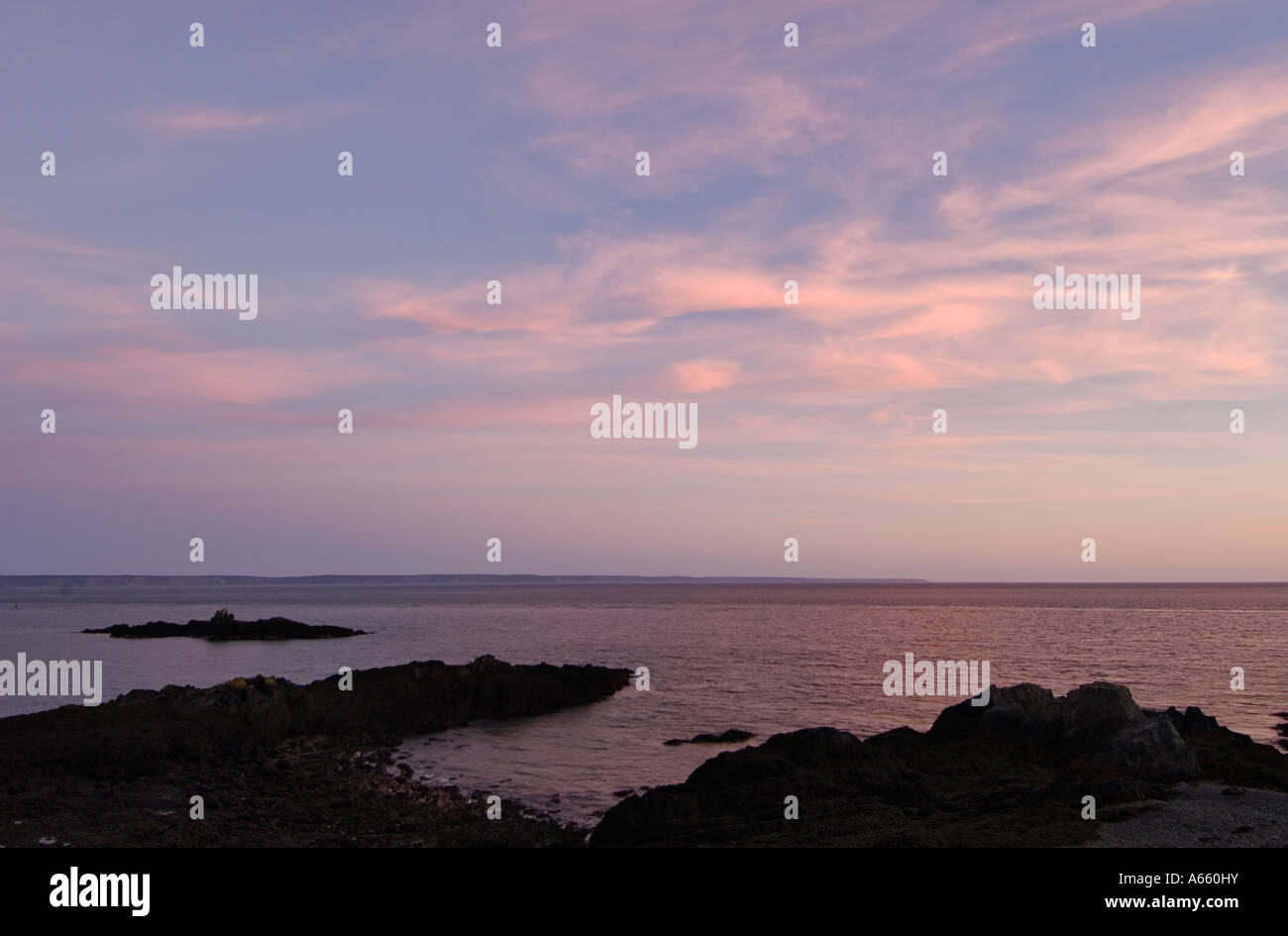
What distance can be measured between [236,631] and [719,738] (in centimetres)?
8595

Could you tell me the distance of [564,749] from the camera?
1411 inches

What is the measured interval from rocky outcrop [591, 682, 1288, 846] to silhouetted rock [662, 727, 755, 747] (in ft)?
27.8

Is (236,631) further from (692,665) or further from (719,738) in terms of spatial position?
(719,738)

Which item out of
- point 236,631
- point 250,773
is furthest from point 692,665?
point 236,631

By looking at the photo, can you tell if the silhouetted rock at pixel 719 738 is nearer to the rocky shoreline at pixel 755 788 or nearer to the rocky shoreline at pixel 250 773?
the rocky shoreline at pixel 755 788

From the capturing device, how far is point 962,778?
23250 millimetres

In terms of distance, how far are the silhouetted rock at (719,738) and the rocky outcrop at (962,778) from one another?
848cm

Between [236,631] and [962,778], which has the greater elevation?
[962,778]

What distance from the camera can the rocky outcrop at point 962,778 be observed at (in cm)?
1800

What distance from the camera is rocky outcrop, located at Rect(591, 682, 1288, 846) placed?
1800 centimetres

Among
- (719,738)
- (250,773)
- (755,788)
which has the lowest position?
(719,738)
